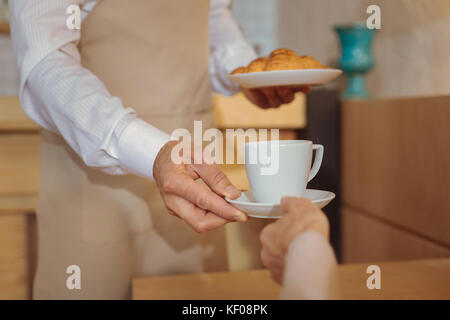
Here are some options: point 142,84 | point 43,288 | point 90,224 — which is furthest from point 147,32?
point 43,288

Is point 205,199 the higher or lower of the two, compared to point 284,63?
lower

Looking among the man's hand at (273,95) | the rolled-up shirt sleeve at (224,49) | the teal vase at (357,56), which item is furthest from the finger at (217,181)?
the teal vase at (357,56)

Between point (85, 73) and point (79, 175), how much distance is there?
0.21 meters

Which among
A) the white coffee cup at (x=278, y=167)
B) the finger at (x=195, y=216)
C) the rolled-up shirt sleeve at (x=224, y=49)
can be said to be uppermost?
the rolled-up shirt sleeve at (x=224, y=49)

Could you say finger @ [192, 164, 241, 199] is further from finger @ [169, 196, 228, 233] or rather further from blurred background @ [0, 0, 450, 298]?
blurred background @ [0, 0, 450, 298]

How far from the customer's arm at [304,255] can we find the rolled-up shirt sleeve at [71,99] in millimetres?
235

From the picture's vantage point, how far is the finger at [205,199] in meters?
0.41

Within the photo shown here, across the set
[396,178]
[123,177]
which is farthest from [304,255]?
[396,178]

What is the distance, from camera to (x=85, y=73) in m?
0.57

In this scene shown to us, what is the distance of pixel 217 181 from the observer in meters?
0.44

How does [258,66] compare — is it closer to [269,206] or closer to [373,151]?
[269,206]

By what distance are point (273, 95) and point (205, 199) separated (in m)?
0.29

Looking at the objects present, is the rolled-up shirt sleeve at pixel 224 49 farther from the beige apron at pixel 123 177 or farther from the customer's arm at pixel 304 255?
the customer's arm at pixel 304 255
